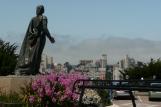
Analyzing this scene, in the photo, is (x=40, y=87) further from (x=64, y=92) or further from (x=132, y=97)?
(x=132, y=97)

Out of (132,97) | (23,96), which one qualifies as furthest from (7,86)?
(132,97)

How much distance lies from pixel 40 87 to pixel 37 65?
519cm

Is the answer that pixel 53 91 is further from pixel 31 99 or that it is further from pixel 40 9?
pixel 40 9

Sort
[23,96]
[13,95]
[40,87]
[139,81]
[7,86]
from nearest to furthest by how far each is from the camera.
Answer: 1. [139,81]
2. [40,87]
3. [23,96]
4. [13,95]
5. [7,86]

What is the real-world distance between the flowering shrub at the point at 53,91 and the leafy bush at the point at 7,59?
16851 millimetres

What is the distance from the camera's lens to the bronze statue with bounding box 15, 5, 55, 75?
54.1 feet

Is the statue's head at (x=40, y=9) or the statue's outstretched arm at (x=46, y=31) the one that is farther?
the statue's head at (x=40, y=9)

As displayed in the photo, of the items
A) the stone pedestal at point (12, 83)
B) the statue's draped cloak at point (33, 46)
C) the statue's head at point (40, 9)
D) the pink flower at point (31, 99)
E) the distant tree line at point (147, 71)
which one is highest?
the distant tree line at point (147, 71)

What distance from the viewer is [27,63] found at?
16.9 metres

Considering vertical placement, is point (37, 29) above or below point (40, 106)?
above

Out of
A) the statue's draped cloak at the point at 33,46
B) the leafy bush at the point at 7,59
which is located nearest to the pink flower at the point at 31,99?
the statue's draped cloak at the point at 33,46

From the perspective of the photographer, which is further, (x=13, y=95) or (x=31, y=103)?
(x=13, y=95)

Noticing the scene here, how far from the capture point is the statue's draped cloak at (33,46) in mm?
16516

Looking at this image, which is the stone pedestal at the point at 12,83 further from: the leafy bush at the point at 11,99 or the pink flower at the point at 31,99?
the pink flower at the point at 31,99
